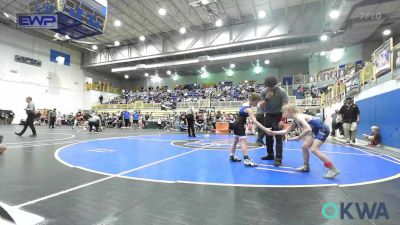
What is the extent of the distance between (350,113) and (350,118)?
18cm

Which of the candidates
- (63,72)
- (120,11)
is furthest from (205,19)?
(63,72)

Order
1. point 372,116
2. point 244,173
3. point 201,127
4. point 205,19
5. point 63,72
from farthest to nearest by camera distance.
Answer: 1. point 63,72
2. point 205,19
3. point 201,127
4. point 372,116
5. point 244,173

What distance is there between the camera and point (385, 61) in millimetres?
7910

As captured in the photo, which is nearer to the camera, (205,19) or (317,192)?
(317,192)

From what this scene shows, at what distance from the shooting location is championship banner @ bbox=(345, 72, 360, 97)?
35.4 feet

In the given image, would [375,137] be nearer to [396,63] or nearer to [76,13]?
[396,63]

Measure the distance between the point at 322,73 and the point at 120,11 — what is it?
19013mm

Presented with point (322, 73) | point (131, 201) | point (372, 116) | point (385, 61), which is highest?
point (322, 73)

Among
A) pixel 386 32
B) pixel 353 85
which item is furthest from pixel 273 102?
pixel 386 32

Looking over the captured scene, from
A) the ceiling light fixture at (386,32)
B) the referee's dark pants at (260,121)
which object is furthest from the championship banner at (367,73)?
the ceiling light fixture at (386,32)

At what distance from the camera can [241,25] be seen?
71.2ft

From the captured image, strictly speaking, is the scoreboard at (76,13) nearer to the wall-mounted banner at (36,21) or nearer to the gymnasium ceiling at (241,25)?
the wall-mounted banner at (36,21)

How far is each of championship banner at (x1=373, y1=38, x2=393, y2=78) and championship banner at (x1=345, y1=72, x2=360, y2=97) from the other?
2047mm

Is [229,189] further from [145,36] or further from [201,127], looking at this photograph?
[145,36]
